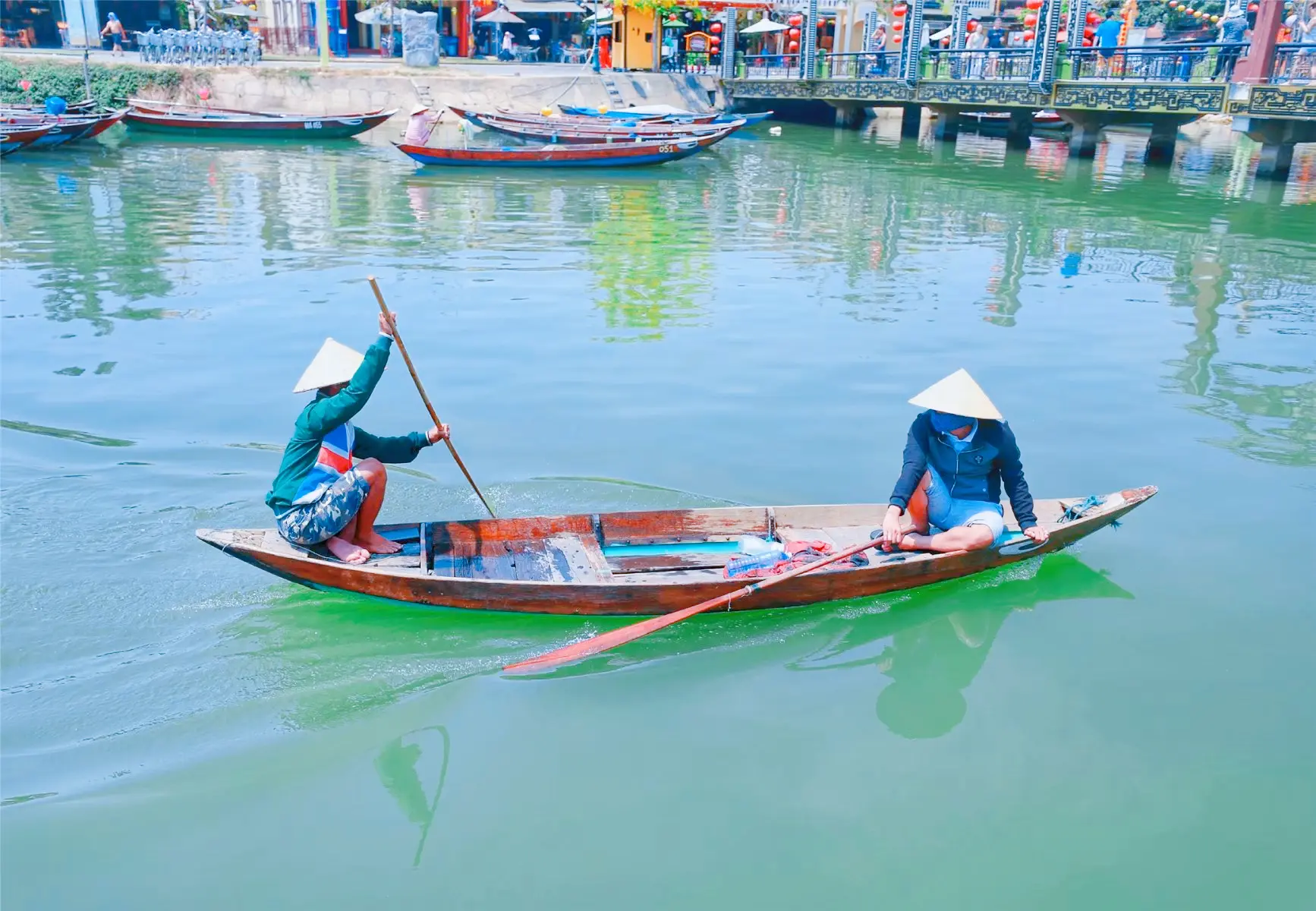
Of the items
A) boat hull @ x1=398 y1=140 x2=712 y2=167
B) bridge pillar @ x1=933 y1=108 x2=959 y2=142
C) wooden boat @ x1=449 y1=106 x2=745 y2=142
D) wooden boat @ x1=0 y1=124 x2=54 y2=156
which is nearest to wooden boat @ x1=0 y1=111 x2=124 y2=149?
wooden boat @ x1=0 y1=124 x2=54 y2=156

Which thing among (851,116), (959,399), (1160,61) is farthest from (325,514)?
(851,116)

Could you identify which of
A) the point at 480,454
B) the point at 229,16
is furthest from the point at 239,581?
the point at 229,16

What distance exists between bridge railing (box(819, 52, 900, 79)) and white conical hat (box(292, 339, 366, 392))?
27.8 m

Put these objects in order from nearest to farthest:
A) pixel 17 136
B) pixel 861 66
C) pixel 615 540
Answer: pixel 615 540
pixel 17 136
pixel 861 66

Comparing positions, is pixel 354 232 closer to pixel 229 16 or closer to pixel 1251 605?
pixel 1251 605

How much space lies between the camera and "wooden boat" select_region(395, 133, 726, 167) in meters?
22.5

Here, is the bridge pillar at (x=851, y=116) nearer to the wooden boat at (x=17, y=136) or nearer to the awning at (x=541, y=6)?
the awning at (x=541, y=6)

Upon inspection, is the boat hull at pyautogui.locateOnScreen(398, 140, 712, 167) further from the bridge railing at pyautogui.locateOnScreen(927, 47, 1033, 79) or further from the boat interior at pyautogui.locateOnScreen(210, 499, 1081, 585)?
the boat interior at pyautogui.locateOnScreen(210, 499, 1081, 585)

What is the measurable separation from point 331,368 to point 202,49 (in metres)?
30.7

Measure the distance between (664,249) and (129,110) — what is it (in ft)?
59.5

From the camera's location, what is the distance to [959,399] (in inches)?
214

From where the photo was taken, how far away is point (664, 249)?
1508 centimetres

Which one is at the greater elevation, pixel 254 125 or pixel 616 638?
pixel 254 125

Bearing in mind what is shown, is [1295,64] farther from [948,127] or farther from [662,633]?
[662,633]
